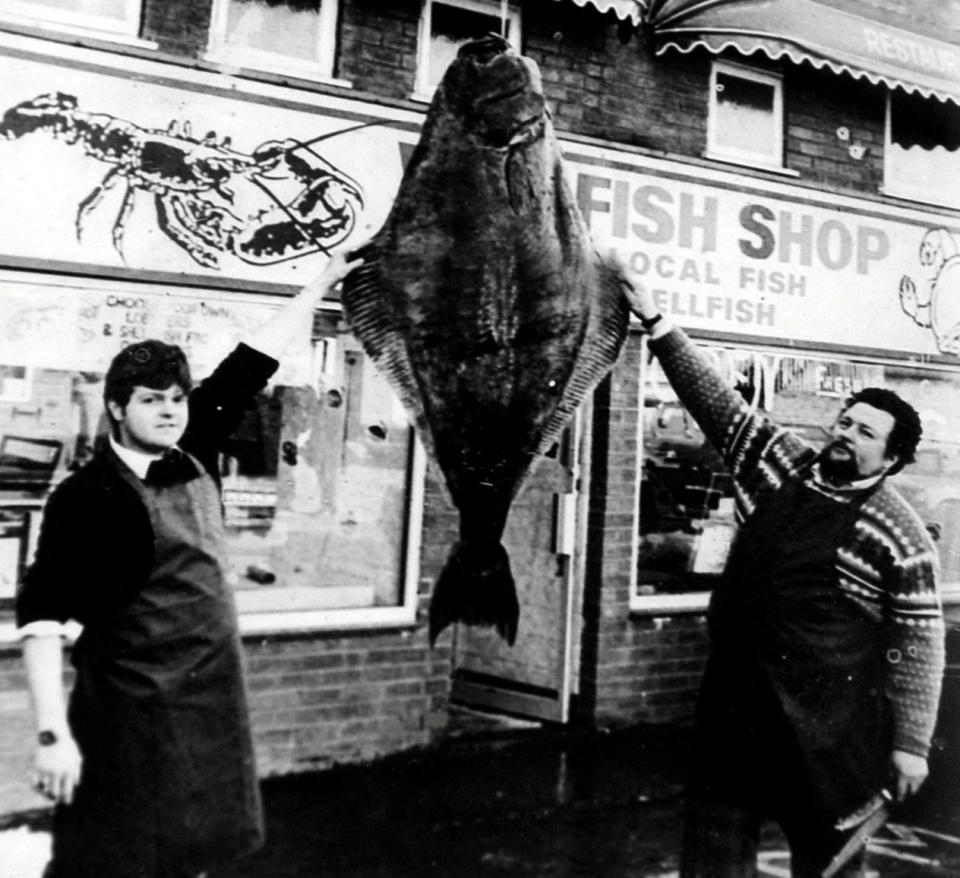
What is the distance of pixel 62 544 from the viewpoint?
2414mm

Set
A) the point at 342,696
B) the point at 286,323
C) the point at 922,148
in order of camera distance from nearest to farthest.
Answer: the point at 286,323, the point at 342,696, the point at 922,148

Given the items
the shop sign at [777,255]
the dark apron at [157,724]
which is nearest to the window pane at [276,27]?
the shop sign at [777,255]

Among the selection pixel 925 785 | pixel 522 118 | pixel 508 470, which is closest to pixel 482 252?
pixel 522 118

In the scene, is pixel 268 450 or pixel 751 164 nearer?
pixel 268 450

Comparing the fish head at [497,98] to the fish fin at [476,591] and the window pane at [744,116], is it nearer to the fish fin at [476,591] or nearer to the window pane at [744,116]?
the fish fin at [476,591]

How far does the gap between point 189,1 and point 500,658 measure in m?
2.71

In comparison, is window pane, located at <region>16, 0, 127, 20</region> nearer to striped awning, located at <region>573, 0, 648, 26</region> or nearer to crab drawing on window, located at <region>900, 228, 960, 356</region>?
striped awning, located at <region>573, 0, 648, 26</region>

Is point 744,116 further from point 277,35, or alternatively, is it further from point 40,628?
point 40,628

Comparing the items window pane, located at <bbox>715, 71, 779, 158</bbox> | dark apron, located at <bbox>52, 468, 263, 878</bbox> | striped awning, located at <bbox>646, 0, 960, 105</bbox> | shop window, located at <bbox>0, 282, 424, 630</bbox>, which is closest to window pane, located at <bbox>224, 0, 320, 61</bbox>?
shop window, located at <bbox>0, 282, 424, 630</bbox>

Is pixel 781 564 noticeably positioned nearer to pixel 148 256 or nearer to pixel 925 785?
A: pixel 925 785

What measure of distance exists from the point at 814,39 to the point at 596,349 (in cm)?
181

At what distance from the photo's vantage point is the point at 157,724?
2.38 meters

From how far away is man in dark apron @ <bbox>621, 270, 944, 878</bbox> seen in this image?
2877 mm

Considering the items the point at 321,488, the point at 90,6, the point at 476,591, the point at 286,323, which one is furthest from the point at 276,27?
the point at 476,591
